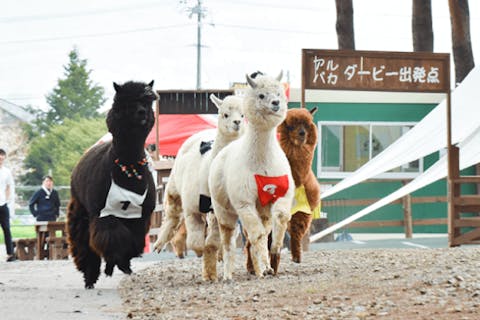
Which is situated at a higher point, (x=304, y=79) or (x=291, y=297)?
(x=304, y=79)

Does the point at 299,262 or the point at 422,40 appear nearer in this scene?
the point at 299,262

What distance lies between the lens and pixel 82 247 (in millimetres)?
10195

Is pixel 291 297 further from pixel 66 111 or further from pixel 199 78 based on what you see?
pixel 66 111

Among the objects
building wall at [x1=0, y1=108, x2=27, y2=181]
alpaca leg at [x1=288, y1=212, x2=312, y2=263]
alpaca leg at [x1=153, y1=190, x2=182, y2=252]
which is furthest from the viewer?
building wall at [x1=0, y1=108, x2=27, y2=181]

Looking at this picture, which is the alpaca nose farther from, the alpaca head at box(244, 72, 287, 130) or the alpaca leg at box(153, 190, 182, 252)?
the alpaca leg at box(153, 190, 182, 252)

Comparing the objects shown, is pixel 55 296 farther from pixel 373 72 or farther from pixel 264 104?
pixel 373 72

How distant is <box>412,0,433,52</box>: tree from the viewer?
886 inches

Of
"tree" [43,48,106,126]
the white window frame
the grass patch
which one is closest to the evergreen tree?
"tree" [43,48,106,126]

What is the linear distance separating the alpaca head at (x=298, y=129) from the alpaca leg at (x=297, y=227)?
75 centimetres

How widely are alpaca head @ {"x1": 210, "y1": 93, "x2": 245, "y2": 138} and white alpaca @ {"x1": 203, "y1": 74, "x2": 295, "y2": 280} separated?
67 centimetres

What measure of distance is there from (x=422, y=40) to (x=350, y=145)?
299 centimetres

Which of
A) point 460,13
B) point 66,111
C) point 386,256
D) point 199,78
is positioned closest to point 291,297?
point 386,256

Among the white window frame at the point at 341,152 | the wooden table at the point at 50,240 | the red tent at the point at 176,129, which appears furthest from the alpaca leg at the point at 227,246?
the white window frame at the point at 341,152

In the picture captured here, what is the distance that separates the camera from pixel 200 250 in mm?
10023
